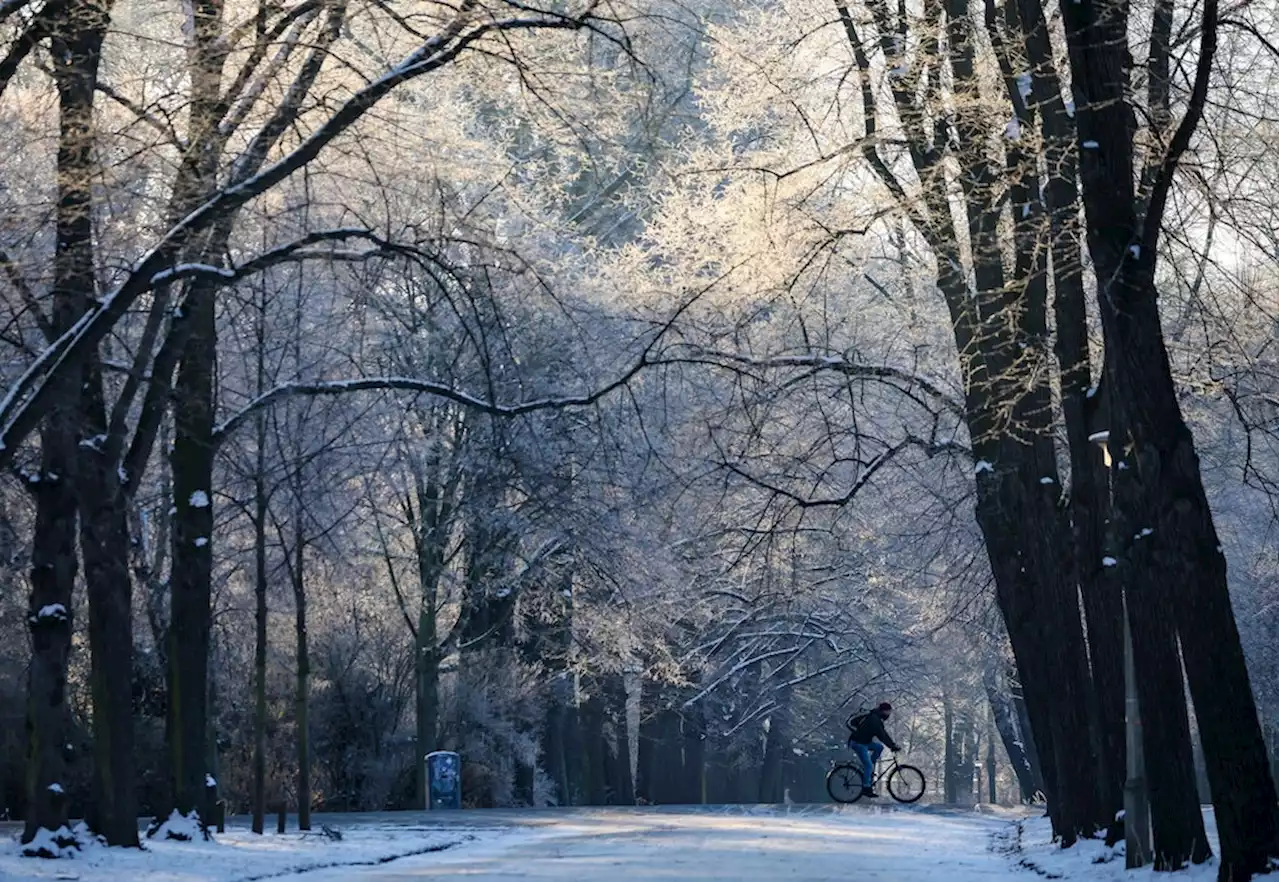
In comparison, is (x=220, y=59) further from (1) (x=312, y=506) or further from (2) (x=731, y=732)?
(2) (x=731, y=732)

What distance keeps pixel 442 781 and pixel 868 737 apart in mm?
7277

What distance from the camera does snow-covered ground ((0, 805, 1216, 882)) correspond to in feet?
61.1

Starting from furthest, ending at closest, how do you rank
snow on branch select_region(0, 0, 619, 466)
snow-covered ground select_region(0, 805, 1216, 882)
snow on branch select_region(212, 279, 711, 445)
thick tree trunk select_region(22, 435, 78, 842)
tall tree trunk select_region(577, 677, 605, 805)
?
tall tree trunk select_region(577, 677, 605, 805) < snow on branch select_region(212, 279, 711, 445) < thick tree trunk select_region(22, 435, 78, 842) < snow-covered ground select_region(0, 805, 1216, 882) < snow on branch select_region(0, 0, 619, 466)

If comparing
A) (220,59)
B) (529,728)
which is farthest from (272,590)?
(220,59)

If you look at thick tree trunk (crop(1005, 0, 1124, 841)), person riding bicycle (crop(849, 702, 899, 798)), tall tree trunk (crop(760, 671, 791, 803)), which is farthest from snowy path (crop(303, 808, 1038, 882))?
tall tree trunk (crop(760, 671, 791, 803))

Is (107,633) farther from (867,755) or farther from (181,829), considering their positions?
(867,755)

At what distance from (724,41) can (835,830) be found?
11192 mm

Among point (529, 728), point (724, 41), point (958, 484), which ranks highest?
point (724, 41)

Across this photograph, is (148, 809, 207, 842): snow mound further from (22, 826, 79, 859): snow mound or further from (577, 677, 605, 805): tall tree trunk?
(577, 677, 605, 805): tall tree trunk

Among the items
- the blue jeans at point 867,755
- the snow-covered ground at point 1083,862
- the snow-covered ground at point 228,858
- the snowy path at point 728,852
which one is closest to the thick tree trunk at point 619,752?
the blue jeans at point 867,755

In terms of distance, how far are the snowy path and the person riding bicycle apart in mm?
1719

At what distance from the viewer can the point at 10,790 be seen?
3684 centimetres

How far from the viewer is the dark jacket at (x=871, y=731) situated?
116 ft

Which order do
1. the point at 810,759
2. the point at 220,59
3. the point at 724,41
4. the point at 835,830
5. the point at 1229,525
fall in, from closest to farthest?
the point at 220,59
the point at 724,41
the point at 835,830
the point at 1229,525
the point at 810,759
